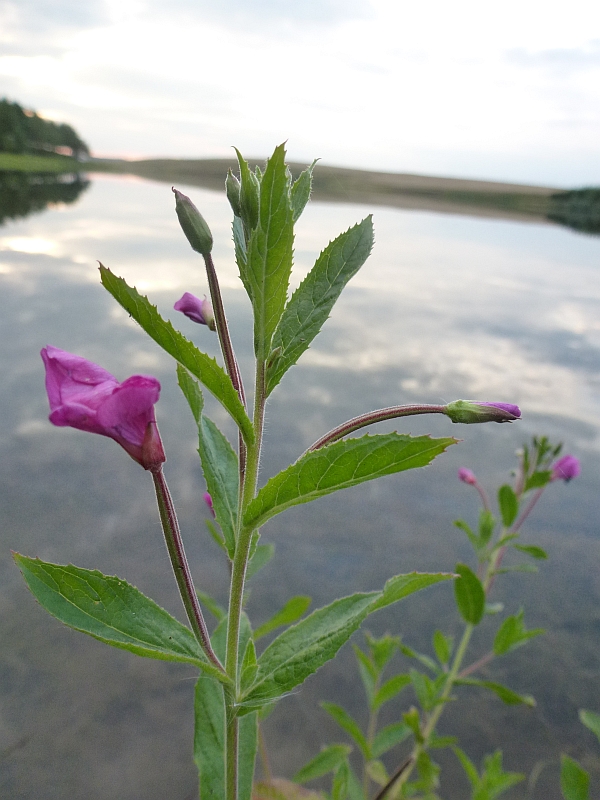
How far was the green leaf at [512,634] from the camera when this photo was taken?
130 cm

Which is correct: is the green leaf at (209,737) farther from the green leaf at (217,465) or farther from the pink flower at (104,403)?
the pink flower at (104,403)

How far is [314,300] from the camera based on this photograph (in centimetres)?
53

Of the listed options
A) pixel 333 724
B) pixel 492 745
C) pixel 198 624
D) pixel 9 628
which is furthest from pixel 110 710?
pixel 198 624

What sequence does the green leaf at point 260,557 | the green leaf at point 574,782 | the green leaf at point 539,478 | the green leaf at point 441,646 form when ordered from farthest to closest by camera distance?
the green leaf at point 441,646
the green leaf at point 539,478
the green leaf at point 574,782
the green leaf at point 260,557

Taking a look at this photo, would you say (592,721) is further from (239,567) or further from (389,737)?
(239,567)

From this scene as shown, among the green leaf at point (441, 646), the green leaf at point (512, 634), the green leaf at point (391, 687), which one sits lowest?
the green leaf at point (391, 687)

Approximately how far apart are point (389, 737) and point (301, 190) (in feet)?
4.25

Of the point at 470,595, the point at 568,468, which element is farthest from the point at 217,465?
the point at 568,468

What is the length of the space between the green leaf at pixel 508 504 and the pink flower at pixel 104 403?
101 centimetres

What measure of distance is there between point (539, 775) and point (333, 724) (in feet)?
1.80

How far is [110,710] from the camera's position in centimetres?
153

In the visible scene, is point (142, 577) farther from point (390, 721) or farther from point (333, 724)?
point (390, 721)

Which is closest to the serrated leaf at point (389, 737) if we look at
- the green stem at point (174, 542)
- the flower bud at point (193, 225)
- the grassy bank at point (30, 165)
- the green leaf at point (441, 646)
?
the green leaf at point (441, 646)

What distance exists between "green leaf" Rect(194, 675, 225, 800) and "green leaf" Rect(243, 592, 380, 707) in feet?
0.40
